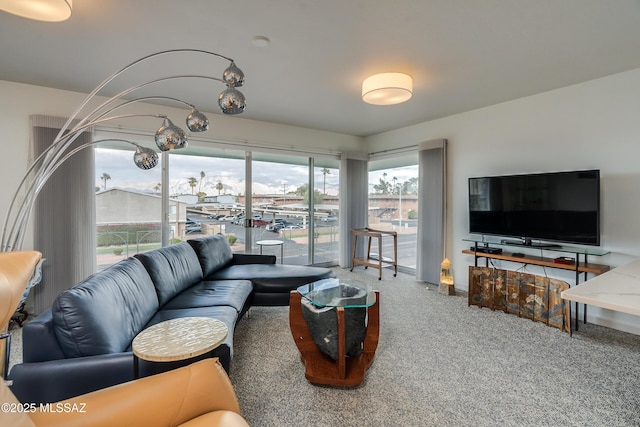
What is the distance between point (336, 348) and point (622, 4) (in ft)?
9.52

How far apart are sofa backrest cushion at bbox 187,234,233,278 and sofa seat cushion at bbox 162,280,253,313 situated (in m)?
0.23

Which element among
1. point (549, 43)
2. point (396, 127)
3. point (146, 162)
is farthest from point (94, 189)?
point (549, 43)

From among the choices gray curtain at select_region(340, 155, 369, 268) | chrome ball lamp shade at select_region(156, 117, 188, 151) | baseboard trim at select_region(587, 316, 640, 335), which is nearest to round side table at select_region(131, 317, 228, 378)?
chrome ball lamp shade at select_region(156, 117, 188, 151)

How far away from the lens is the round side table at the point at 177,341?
1.26 metres

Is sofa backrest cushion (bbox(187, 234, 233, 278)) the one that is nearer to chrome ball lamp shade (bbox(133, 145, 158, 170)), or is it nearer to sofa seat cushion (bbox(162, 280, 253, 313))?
sofa seat cushion (bbox(162, 280, 253, 313))

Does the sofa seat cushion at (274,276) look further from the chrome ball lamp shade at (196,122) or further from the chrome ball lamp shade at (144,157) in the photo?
the chrome ball lamp shade at (196,122)

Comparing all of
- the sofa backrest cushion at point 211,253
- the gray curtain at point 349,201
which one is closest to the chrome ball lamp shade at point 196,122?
the sofa backrest cushion at point 211,253

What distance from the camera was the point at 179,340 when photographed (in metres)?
1.37

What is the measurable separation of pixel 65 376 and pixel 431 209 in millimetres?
4317

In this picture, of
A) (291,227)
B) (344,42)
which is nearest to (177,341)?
(344,42)

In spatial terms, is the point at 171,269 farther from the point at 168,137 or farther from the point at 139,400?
the point at 139,400

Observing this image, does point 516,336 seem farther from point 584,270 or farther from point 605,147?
point 605,147

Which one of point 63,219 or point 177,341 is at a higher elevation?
point 63,219

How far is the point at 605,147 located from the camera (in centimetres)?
300
